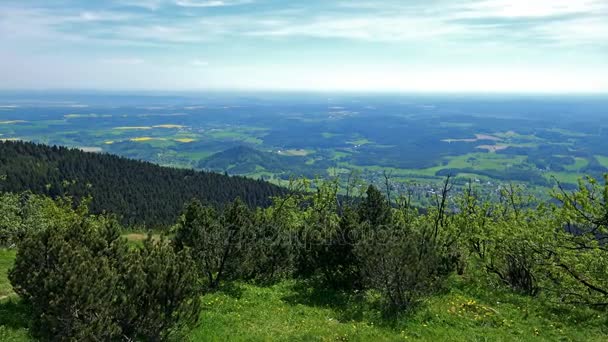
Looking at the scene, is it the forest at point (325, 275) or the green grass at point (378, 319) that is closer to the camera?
the forest at point (325, 275)

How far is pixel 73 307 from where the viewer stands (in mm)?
13555

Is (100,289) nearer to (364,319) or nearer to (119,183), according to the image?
(364,319)

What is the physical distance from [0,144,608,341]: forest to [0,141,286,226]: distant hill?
88.4m

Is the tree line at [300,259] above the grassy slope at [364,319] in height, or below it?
above

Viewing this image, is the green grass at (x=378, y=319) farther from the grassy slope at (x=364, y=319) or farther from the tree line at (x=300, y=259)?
the tree line at (x=300, y=259)

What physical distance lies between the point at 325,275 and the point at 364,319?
6168 millimetres

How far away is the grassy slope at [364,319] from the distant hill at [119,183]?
92262 mm

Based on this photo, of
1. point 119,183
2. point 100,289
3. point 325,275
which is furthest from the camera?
point 119,183

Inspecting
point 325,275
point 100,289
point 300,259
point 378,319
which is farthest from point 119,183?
point 100,289

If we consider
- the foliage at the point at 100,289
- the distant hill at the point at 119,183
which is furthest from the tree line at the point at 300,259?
the distant hill at the point at 119,183

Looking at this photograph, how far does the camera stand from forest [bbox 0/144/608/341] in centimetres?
1474

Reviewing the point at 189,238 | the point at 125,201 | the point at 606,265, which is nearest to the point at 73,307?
the point at 189,238

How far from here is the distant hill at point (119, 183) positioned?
4783 inches

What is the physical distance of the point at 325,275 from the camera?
26703mm
